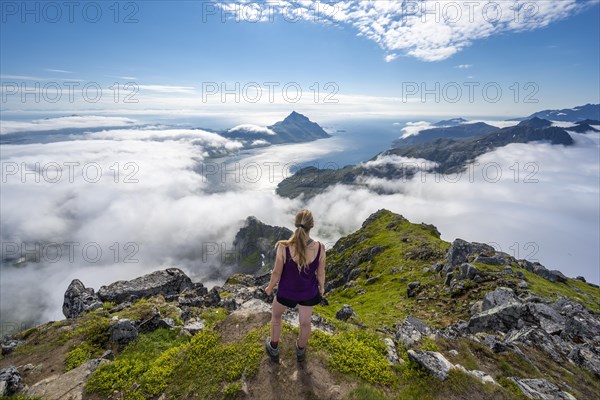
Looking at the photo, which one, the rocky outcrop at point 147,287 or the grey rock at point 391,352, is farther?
the rocky outcrop at point 147,287

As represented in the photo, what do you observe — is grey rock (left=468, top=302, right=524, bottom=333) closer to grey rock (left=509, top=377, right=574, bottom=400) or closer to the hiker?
grey rock (left=509, top=377, right=574, bottom=400)

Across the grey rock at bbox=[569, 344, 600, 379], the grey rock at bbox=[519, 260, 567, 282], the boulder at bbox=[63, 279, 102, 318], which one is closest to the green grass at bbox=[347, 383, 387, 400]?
the grey rock at bbox=[569, 344, 600, 379]

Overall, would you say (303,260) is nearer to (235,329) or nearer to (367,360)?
(367,360)

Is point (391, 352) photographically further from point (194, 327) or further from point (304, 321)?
point (194, 327)

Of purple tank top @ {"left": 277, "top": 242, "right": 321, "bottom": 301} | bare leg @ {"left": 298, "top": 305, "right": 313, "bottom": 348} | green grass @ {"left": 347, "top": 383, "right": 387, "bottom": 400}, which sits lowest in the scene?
green grass @ {"left": 347, "top": 383, "right": 387, "bottom": 400}

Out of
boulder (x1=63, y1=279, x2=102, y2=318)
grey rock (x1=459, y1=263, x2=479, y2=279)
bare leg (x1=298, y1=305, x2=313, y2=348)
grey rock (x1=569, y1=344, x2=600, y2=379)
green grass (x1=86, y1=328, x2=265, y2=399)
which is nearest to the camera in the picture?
bare leg (x1=298, y1=305, x2=313, y2=348)

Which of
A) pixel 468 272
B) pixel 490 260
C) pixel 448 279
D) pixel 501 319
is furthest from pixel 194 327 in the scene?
pixel 490 260

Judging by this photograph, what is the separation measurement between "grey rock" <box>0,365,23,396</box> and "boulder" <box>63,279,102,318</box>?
587 inches

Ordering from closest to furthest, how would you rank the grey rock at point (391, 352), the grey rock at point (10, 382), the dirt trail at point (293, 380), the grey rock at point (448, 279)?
the dirt trail at point (293, 380)
the grey rock at point (10, 382)
the grey rock at point (391, 352)
the grey rock at point (448, 279)

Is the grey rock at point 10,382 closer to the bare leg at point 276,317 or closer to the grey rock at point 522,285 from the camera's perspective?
the bare leg at point 276,317

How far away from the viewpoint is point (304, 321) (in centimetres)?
1188

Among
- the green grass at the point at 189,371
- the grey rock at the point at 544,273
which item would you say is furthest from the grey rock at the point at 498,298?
the grey rock at the point at 544,273

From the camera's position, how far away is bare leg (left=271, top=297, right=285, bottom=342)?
11.9m

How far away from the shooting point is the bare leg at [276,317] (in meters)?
11.9
